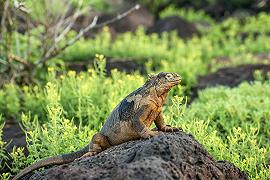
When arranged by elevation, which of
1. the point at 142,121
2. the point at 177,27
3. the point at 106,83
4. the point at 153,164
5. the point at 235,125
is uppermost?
the point at 177,27

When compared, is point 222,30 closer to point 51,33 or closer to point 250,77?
point 250,77

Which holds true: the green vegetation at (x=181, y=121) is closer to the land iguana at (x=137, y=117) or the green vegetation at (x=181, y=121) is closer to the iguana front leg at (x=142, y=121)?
the land iguana at (x=137, y=117)

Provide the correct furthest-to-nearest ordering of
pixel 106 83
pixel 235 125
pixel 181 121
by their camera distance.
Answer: pixel 106 83, pixel 235 125, pixel 181 121

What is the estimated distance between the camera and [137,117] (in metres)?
3.92

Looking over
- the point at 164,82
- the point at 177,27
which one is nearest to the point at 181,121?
the point at 164,82

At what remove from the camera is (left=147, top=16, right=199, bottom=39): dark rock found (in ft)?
49.6

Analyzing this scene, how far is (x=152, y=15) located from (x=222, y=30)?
2.63 m

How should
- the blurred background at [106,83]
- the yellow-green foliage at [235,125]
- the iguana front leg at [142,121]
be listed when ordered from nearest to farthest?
the iguana front leg at [142,121]
the yellow-green foliage at [235,125]
the blurred background at [106,83]

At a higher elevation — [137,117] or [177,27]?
[177,27]

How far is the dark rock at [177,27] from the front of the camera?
49.6 feet

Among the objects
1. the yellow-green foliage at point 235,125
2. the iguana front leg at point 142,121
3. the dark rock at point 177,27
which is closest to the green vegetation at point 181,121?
the yellow-green foliage at point 235,125

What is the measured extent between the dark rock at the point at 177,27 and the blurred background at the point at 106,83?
0.03m

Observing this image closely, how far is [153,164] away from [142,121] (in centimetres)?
71

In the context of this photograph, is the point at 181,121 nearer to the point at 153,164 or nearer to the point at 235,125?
the point at 235,125
